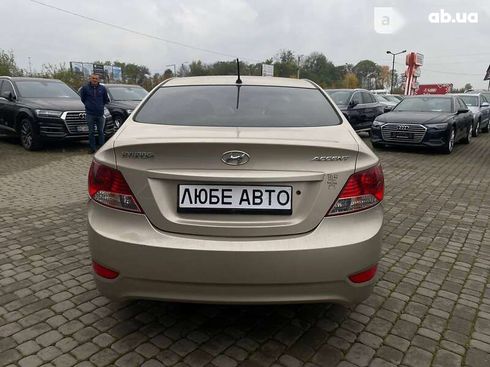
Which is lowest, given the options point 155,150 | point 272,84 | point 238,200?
point 238,200

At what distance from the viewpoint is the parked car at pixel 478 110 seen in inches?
610

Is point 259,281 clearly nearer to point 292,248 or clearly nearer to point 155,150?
point 292,248

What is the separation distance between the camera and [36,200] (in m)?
5.83

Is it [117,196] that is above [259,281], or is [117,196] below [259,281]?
above

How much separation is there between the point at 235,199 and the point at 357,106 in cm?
1260

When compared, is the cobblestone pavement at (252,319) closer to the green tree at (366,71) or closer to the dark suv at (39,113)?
the dark suv at (39,113)

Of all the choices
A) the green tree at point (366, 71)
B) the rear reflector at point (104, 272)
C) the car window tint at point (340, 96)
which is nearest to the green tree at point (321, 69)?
the green tree at point (366, 71)

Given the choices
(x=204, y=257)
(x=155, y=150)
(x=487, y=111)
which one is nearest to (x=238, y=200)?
(x=204, y=257)

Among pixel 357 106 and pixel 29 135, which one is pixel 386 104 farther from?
pixel 29 135

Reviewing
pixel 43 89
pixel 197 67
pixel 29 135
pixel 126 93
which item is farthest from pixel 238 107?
pixel 197 67

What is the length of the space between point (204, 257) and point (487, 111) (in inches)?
728

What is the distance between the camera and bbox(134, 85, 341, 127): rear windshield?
2723mm

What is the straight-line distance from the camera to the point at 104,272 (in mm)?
2344

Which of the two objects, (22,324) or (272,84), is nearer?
(22,324)
